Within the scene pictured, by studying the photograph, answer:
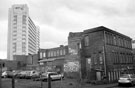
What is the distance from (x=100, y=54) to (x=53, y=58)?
102 ft

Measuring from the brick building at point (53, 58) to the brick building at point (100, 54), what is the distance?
12.5m

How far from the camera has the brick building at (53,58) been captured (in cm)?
5222

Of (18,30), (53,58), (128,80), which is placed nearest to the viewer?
(128,80)

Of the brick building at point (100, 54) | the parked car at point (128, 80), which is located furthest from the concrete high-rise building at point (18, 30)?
the parked car at point (128, 80)

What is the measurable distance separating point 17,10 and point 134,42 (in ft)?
291

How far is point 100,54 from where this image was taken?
33.0m

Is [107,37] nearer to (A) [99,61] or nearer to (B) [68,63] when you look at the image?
(A) [99,61]

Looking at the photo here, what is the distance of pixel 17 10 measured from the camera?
4828 inches

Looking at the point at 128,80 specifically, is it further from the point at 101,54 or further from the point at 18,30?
the point at 18,30

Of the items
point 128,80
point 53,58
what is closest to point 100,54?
point 128,80

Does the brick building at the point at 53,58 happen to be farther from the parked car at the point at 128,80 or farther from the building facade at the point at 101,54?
the parked car at the point at 128,80

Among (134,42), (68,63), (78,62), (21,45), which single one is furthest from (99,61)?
(21,45)

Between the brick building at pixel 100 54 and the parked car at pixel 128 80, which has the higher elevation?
the brick building at pixel 100 54

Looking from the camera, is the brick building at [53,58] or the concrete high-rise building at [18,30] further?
the concrete high-rise building at [18,30]
